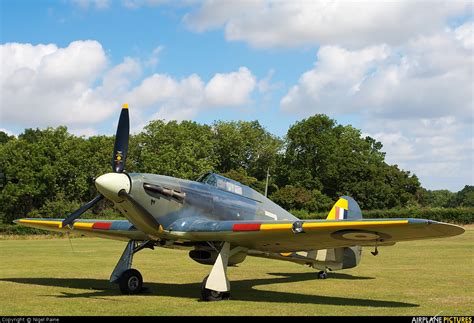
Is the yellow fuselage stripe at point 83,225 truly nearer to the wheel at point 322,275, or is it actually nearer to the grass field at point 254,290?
the grass field at point 254,290

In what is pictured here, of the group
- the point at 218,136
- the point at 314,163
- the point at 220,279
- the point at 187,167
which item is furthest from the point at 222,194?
the point at 218,136

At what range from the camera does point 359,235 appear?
9.71 m

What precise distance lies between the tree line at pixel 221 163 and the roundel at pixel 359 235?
146 feet

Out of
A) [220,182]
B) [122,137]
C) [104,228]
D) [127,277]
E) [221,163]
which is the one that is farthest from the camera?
[221,163]

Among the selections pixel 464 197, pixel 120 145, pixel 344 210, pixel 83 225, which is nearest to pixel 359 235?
pixel 120 145

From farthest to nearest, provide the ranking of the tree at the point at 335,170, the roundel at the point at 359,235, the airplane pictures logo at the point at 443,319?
1. the tree at the point at 335,170
2. the roundel at the point at 359,235
3. the airplane pictures logo at the point at 443,319

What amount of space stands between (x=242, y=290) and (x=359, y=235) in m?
3.47

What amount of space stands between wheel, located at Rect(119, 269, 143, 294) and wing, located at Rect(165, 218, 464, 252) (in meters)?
1.42

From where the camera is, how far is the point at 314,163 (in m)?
76.9

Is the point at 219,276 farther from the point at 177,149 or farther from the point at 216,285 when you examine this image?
the point at 177,149

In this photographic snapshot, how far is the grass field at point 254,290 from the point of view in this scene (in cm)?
898

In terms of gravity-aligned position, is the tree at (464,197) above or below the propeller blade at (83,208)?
above

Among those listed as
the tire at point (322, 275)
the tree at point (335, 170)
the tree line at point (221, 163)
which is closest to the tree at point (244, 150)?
the tree line at point (221, 163)

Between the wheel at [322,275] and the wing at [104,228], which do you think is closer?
the wing at [104,228]
